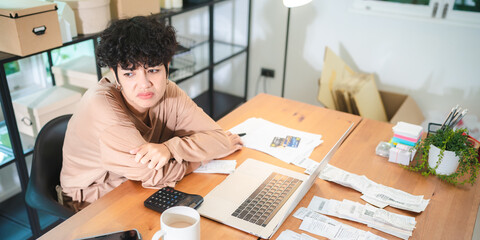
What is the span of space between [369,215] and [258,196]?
37 cm

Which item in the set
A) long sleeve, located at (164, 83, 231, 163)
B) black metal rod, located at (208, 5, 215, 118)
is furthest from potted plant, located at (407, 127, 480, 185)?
black metal rod, located at (208, 5, 215, 118)

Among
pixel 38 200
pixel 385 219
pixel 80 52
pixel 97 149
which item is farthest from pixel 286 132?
pixel 80 52

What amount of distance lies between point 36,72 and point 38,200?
1.30 meters

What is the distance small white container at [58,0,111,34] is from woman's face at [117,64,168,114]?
2.79 ft

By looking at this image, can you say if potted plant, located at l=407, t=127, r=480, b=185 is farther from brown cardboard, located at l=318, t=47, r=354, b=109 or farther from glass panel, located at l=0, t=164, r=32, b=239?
glass panel, located at l=0, t=164, r=32, b=239

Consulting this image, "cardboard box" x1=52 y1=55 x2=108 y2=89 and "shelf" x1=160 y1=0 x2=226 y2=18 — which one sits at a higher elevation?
"shelf" x1=160 y1=0 x2=226 y2=18

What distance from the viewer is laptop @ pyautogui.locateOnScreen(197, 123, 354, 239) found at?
4.18 ft

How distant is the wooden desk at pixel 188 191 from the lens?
4.03ft

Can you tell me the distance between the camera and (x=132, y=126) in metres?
1.46

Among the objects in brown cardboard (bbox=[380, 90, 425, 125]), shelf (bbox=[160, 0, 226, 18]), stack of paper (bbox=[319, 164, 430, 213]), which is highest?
shelf (bbox=[160, 0, 226, 18])

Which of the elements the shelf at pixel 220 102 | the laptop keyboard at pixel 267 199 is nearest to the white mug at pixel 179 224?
the laptop keyboard at pixel 267 199

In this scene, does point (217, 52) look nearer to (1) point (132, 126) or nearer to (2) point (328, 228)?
(1) point (132, 126)

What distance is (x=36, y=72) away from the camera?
2.59 meters

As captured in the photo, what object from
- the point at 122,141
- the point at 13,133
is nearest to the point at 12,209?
the point at 13,133
